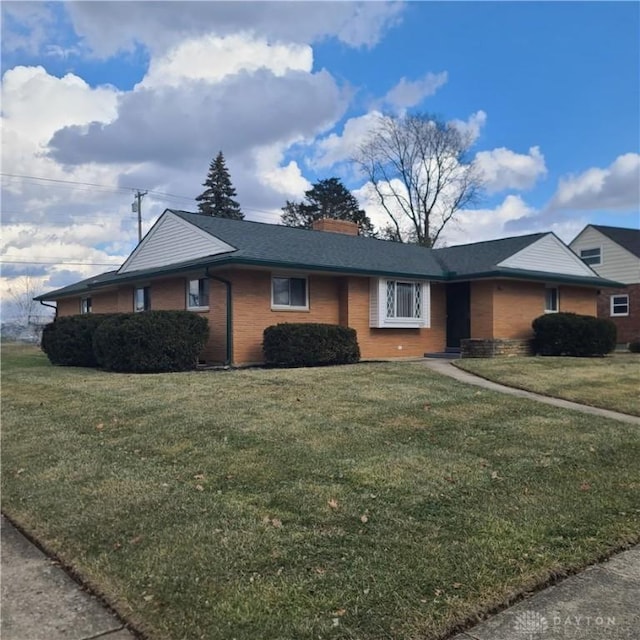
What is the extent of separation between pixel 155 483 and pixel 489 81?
15433 millimetres

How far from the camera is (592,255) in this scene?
32562 mm

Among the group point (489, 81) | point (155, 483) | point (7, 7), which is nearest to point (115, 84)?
point (7, 7)

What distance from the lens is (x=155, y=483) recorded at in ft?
17.8

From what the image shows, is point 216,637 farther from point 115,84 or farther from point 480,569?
point 115,84

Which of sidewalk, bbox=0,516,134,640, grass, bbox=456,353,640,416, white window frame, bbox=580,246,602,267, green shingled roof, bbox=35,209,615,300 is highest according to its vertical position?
white window frame, bbox=580,246,602,267

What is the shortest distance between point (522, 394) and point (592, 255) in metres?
25.2

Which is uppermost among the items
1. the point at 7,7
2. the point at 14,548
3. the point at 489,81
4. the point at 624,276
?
the point at 489,81

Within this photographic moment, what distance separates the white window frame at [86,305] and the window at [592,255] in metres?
25.3

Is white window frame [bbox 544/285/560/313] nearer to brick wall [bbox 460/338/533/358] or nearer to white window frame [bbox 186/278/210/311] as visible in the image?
brick wall [bbox 460/338/533/358]

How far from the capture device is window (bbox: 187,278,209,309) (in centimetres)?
1675

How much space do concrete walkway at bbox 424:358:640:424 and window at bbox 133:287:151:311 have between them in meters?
9.93

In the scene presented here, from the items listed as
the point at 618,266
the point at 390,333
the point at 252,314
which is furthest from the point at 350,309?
the point at 618,266

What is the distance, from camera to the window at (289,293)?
16.4 meters

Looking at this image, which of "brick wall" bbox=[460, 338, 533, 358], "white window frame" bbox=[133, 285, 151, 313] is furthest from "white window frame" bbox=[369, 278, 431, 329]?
"white window frame" bbox=[133, 285, 151, 313]
